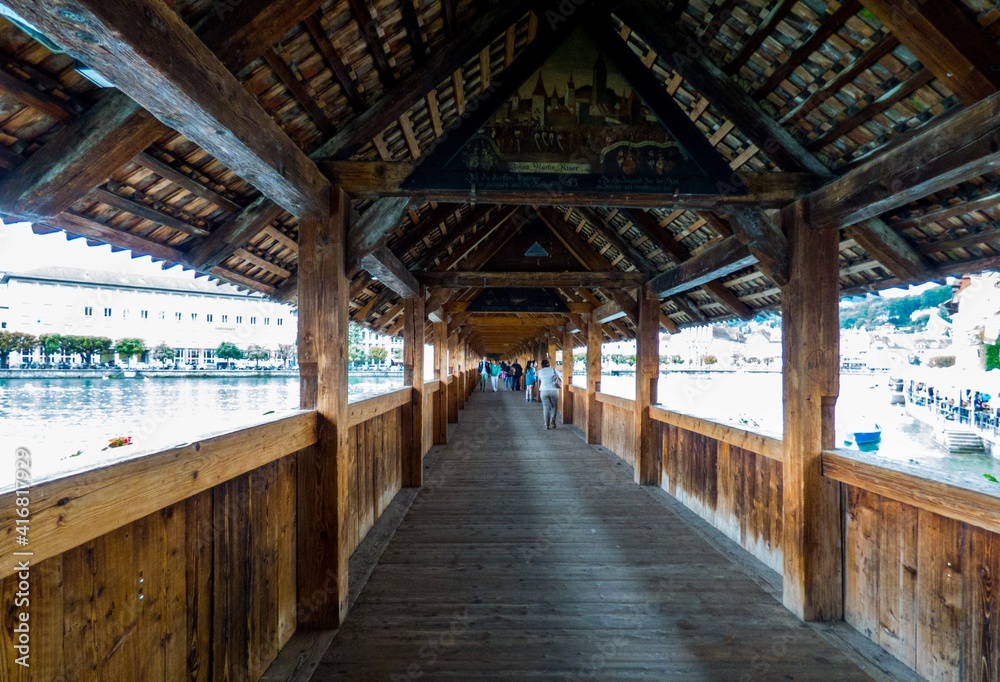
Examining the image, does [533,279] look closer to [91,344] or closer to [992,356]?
[992,356]

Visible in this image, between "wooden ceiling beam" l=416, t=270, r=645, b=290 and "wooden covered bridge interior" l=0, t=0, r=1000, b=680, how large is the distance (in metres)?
2.36

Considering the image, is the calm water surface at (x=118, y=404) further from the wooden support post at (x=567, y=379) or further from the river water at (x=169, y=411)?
the wooden support post at (x=567, y=379)

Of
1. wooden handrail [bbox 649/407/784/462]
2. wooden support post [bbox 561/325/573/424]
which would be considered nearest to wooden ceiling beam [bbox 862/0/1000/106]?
wooden handrail [bbox 649/407/784/462]

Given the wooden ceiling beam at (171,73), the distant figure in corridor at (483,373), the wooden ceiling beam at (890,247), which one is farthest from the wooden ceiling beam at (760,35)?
the distant figure in corridor at (483,373)

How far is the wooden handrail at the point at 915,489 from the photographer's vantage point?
2.35 meters

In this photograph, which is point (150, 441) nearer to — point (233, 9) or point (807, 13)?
point (233, 9)

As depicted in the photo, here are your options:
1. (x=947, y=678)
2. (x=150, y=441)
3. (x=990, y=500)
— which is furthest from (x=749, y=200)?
(x=150, y=441)

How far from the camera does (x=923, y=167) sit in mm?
2615

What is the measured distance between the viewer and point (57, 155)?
2.01 metres

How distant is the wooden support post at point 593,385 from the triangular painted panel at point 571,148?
694cm

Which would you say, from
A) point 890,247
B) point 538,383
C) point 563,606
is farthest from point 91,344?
point 890,247

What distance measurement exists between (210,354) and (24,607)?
59.6 metres

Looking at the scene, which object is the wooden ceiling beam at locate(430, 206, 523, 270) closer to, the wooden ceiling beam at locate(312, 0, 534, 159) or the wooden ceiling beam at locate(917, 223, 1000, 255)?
the wooden ceiling beam at locate(312, 0, 534, 159)

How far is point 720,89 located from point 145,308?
1065 inches
